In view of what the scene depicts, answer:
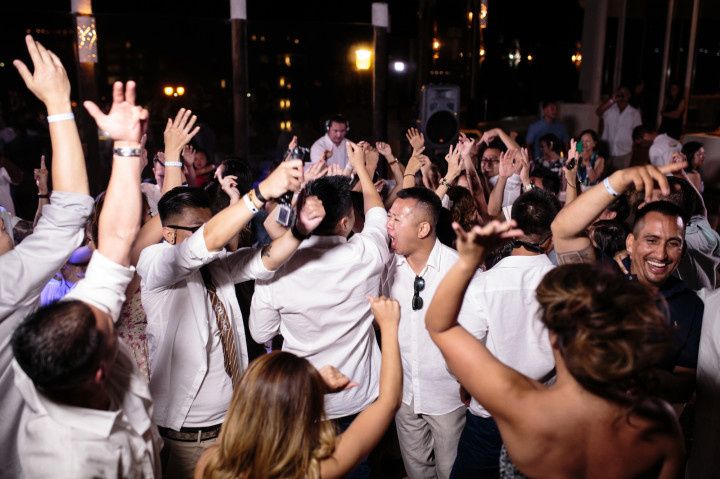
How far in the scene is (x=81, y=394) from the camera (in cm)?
129

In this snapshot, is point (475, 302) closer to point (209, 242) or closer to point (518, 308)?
point (518, 308)

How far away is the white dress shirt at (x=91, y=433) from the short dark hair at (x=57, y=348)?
7 cm

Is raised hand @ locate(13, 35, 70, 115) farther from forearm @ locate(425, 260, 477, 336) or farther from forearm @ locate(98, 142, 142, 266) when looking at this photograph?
forearm @ locate(425, 260, 477, 336)

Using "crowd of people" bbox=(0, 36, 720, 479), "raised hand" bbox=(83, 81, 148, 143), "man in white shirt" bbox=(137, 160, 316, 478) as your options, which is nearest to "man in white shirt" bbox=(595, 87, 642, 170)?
"crowd of people" bbox=(0, 36, 720, 479)

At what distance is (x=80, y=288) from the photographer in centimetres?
150

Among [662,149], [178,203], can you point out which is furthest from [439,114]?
[178,203]

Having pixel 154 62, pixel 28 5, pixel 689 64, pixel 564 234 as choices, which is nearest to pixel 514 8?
pixel 689 64

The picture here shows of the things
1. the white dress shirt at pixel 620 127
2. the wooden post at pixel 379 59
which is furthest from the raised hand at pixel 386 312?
the white dress shirt at pixel 620 127

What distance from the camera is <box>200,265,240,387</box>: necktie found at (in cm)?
211

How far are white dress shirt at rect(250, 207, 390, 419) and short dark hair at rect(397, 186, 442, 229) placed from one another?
0.24m

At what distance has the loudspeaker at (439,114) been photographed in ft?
21.0

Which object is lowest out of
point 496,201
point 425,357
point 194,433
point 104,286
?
point 194,433

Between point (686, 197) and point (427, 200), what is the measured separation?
1608mm

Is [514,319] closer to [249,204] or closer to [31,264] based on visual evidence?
[249,204]
